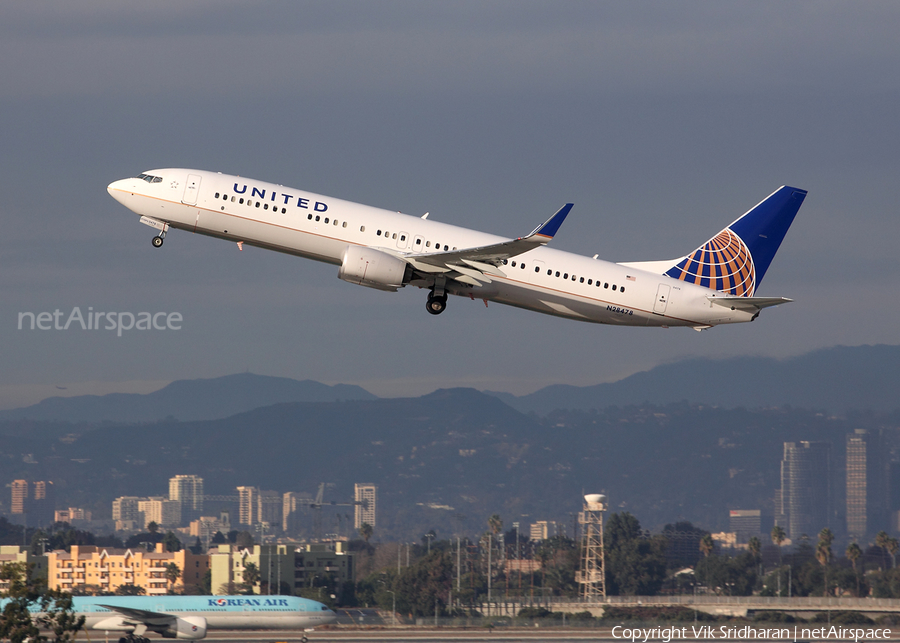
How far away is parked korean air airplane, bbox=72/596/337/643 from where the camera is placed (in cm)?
8206

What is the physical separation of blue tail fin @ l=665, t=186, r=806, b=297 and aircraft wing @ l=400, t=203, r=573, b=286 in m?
13.2

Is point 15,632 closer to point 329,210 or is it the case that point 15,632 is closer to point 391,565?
point 329,210

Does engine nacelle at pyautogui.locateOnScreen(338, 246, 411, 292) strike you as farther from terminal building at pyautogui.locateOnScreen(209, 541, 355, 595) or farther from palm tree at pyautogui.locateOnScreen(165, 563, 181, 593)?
palm tree at pyautogui.locateOnScreen(165, 563, 181, 593)

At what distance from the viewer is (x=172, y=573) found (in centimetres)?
18200

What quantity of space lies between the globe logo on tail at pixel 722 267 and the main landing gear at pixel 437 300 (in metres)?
14.1

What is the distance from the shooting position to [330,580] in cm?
17425

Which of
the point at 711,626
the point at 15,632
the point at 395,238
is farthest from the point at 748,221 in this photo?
the point at 711,626

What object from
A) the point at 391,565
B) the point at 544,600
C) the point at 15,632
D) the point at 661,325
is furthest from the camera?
the point at 391,565

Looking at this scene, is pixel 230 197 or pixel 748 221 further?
pixel 748 221

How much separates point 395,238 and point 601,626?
85195 millimetres

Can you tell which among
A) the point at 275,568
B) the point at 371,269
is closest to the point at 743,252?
the point at 371,269

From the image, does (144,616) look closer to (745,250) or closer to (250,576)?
(745,250)
